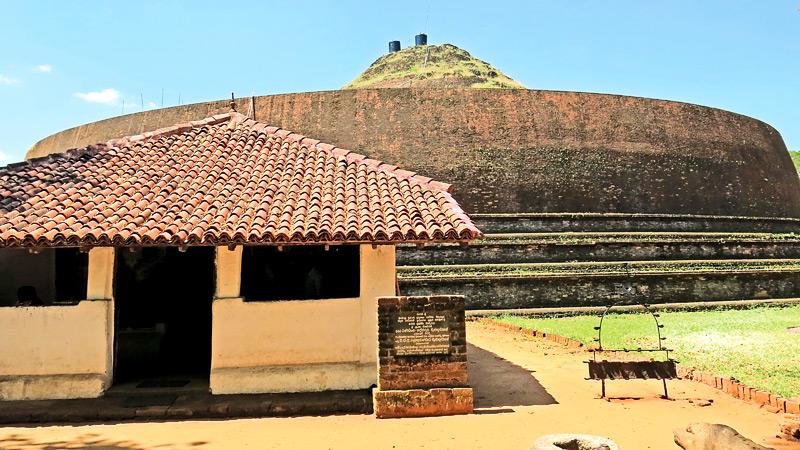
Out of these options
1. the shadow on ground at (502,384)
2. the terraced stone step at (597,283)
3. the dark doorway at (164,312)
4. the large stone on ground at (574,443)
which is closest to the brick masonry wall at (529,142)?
the terraced stone step at (597,283)

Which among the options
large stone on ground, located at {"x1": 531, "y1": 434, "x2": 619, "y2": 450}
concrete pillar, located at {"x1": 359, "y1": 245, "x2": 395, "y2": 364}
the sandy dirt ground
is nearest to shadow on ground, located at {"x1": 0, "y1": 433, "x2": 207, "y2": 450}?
the sandy dirt ground

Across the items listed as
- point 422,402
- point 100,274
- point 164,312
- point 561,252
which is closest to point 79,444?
point 100,274

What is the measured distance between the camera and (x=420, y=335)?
607 cm

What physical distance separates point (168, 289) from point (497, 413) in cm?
508

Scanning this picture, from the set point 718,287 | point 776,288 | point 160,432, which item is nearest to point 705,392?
point 160,432

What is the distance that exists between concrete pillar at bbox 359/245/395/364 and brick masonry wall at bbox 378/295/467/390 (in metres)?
0.64

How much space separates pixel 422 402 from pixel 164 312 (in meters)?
4.36

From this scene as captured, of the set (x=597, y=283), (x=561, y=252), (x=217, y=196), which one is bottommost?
(x=597, y=283)

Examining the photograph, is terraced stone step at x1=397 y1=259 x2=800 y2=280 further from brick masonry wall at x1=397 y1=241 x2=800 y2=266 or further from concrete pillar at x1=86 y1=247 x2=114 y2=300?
concrete pillar at x1=86 y1=247 x2=114 y2=300

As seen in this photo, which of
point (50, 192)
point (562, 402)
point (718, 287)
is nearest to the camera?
point (562, 402)

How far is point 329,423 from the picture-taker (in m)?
5.80

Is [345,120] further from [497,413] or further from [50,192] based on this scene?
[497,413]

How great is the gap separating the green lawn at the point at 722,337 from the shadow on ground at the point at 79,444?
6.48 meters

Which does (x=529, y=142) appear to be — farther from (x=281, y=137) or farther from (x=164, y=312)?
(x=164, y=312)
